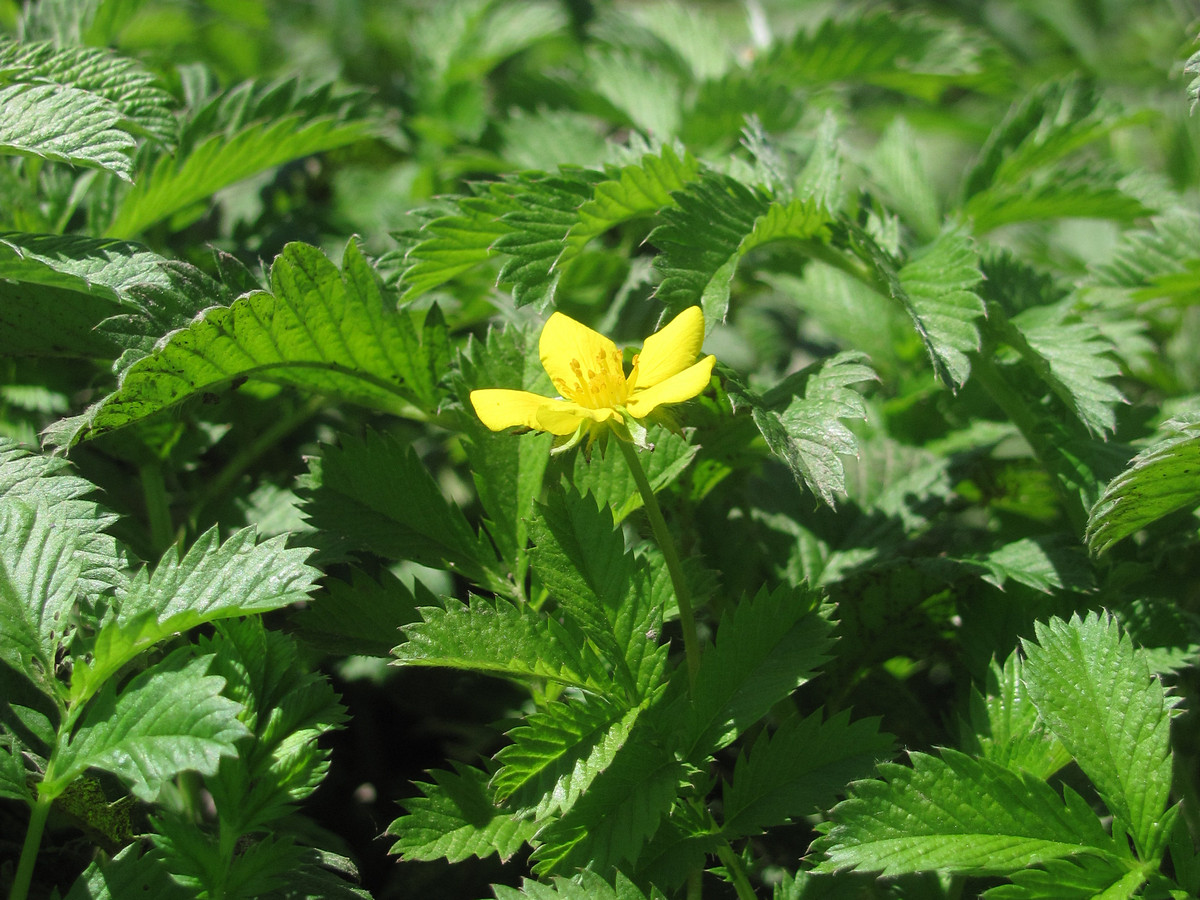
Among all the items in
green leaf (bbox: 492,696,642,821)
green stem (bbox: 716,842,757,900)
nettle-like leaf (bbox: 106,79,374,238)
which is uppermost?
nettle-like leaf (bbox: 106,79,374,238)

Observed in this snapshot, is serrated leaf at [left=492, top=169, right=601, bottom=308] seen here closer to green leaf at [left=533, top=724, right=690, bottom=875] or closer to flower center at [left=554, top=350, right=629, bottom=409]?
flower center at [left=554, top=350, right=629, bottom=409]

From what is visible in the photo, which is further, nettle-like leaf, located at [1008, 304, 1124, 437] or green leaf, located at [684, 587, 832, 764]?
nettle-like leaf, located at [1008, 304, 1124, 437]

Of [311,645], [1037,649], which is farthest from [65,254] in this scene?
[1037,649]

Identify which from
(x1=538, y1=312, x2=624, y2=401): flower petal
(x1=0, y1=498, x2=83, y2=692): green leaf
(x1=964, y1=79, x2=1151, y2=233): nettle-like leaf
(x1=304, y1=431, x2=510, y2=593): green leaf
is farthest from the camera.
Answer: (x1=964, y1=79, x2=1151, y2=233): nettle-like leaf

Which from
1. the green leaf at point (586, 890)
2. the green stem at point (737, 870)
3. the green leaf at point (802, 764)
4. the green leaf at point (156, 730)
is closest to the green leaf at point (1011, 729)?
the green leaf at point (802, 764)

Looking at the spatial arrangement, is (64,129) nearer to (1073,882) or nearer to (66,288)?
(66,288)

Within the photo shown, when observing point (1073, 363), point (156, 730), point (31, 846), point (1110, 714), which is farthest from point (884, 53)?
point (31, 846)

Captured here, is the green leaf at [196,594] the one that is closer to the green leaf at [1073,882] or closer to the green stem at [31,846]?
the green stem at [31,846]

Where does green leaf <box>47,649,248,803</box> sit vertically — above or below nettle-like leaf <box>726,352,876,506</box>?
below

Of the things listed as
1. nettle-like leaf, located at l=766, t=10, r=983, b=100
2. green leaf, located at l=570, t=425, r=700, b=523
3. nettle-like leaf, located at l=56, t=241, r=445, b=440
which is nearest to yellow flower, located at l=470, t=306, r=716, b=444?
green leaf, located at l=570, t=425, r=700, b=523
